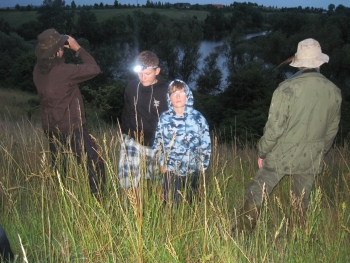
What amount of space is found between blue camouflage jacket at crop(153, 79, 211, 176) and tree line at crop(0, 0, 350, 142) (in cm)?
2494

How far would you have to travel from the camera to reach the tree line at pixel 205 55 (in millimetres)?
37875

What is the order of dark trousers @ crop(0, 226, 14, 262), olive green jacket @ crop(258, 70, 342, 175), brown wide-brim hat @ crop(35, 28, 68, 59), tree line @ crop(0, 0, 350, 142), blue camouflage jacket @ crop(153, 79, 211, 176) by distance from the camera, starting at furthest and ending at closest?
tree line @ crop(0, 0, 350, 142) → brown wide-brim hat @ crop(35, 28, 68, 59) → blue camouflage jacket @ crop(153, 79, 211, 176) → olive green jacket @ crop(258, 70, 342, 175) → dark trousers @ crop(0, 226, 14, 262)

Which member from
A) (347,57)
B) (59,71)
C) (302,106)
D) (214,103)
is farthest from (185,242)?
(347,57)

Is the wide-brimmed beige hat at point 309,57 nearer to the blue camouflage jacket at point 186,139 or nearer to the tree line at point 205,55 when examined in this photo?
the blue camouflage jacket at point 186,139

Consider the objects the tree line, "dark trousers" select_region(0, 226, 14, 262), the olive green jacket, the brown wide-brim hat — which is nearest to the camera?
"dark trousers" select_region(0, 226, 14, 262)

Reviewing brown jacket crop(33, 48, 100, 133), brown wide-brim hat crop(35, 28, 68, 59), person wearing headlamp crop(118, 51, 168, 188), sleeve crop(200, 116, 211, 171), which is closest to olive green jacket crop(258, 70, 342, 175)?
sleeve crop(200, 116, 211, 171)

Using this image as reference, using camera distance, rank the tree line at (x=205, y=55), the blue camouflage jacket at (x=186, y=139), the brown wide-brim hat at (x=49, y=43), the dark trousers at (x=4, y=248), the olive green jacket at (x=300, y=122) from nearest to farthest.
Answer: the dark trousers at (x=4, y=248)
the olive green jacket at (x=300, y=122)
the blue camouflage jacket at (x=186, y=139)
the brown wide-brim hat at (x=49, y=43)
the tree line at (x=205, y=55)

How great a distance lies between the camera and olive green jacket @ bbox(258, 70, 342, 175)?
315cm

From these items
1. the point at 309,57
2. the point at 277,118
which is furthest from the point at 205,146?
the point at 309,57

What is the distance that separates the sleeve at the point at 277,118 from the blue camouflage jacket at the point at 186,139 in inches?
19.3

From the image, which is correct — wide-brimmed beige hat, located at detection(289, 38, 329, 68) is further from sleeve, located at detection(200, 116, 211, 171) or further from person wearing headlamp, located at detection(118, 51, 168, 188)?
person wearing headlamp, located at detection(118, 51, 168, 188)

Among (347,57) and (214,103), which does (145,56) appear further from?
(347,57)

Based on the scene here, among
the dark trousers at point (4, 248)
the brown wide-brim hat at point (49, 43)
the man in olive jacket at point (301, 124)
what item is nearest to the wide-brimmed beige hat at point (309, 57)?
the man in olive jacket at point (301, 124)

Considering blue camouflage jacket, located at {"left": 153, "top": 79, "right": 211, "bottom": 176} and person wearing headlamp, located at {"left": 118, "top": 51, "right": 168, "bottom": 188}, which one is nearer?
blue camouflage jacket, located at {"left": 153, "top": 79, "right": 211, "bottom": 176}
